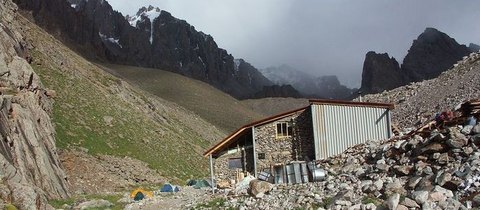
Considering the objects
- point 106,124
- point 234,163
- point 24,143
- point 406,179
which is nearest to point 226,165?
point 234,163

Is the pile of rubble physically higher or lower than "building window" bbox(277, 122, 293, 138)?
lower

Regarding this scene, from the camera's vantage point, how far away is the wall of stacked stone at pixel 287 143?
111ft

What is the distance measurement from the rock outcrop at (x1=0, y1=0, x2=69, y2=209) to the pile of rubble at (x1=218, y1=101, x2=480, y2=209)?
10.1 meters

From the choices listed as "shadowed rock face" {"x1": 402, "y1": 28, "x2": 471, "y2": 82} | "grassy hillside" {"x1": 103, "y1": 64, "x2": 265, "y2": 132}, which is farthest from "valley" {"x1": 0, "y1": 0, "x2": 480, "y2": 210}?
"shadowed rock face" {"x1": 402, "y1": 28, "x2": 471, "y2": 82}

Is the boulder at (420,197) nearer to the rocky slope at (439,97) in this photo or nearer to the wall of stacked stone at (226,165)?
the wall of stacked stone at (226,165)

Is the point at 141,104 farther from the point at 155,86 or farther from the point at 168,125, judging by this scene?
the point at 155,86

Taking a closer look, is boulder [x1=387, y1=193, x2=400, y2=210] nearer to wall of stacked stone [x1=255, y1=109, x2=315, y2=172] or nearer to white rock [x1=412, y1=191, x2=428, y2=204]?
white rock [x1=412, y1=191, x2=428, y2=204]

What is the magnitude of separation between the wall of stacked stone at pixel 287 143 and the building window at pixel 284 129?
22cm

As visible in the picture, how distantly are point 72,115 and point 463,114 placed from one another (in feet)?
141

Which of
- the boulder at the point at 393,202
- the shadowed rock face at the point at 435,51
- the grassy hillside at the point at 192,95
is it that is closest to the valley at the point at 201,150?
the boulder at the point at 393,202

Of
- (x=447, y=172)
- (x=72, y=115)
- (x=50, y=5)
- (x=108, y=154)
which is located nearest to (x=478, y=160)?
(x=447, y=172)

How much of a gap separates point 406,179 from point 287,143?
14184 millimetres

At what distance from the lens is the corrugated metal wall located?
3244 cm

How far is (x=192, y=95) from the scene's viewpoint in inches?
6329
